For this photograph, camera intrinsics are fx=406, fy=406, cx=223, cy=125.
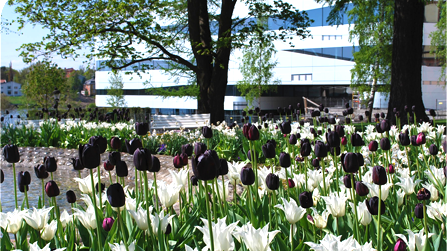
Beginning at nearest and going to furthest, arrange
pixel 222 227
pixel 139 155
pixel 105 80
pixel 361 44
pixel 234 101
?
pixel 222 227, pixel 139 155, pixel 361 44, pixel 234 101, pixel 105 80

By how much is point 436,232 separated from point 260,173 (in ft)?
3.55

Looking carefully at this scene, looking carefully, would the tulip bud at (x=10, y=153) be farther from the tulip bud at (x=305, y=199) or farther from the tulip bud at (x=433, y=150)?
the tulip bud at (x=433, y=150)

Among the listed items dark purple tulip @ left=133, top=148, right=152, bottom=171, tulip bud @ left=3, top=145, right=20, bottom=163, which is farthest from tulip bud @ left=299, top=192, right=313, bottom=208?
tulip bud @ left=3, top=145, right=20, bottom=163

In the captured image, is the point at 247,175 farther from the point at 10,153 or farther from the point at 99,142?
the point at 10,153

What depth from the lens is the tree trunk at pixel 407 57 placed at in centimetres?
943

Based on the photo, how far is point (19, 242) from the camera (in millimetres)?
2406

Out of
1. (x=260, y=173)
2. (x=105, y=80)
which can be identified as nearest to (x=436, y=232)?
(x=260, y=173)

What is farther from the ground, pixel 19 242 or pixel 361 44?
pixel 361 44

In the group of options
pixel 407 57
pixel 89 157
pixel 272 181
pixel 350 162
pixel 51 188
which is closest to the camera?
pixel 89 157

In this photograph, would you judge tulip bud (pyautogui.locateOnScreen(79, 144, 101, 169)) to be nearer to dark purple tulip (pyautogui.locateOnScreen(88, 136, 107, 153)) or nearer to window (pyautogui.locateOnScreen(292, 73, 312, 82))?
dark purple tulip (pyautogui.locateOnScreen(88, 136, 107, 153))

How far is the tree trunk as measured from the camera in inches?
371

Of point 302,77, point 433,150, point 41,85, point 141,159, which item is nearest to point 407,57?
point 433,150

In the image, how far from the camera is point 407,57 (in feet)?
31.6

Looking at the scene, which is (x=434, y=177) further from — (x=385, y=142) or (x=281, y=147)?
(x=281, y=147)
